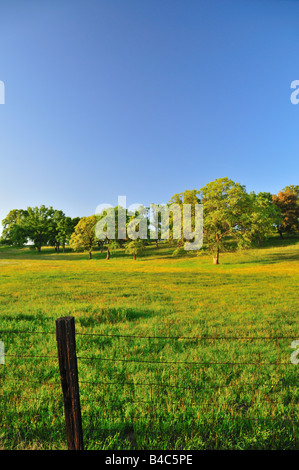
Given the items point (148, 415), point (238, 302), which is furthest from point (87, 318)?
point (238, 302)

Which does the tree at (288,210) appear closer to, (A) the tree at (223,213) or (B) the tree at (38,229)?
(A) the tree at (223,213)

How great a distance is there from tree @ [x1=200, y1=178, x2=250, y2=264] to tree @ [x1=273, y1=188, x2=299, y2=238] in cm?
3801

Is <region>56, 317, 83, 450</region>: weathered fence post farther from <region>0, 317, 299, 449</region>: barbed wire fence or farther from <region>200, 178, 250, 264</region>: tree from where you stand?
<region>200, 178, 250, 264</region>: tree

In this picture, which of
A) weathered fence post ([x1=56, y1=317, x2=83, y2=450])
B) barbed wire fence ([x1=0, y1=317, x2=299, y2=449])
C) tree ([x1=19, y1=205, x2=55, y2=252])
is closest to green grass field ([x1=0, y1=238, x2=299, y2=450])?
barbed wire fence ([x1=0, y1=317, x2=299, y2=449])

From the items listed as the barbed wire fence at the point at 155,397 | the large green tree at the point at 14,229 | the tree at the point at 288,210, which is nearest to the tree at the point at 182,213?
the barbed wire fence at the point at 155,397

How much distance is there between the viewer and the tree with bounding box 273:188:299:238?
69938mm

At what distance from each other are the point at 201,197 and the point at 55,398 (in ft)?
137

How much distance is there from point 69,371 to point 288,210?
82.4m

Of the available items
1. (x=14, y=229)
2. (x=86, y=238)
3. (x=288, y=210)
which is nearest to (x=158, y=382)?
(x=86, y=238)

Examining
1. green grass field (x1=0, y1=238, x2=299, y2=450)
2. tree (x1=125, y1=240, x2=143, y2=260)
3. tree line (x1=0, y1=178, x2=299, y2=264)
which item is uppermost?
tree line (x1=0, y1=178, x2=299, y2=264)

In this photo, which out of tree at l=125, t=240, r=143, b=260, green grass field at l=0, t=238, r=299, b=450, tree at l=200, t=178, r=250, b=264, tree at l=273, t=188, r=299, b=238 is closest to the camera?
green grass field at l=0, t=238, r=299, b=450

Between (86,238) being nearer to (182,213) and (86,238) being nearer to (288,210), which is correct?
(182,213)

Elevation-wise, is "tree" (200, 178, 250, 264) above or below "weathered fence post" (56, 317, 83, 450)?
above

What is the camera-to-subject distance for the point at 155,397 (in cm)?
477
